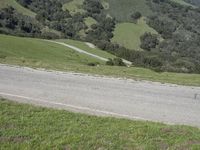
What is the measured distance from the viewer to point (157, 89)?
16.8m

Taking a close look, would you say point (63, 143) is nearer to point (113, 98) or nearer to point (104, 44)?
point (113, 98)

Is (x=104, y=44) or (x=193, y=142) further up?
(x=193, y=142)

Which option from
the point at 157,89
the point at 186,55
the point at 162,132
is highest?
the point at 162,132

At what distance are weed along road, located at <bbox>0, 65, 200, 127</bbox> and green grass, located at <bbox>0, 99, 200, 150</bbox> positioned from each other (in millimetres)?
1466

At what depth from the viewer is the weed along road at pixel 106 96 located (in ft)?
39.7

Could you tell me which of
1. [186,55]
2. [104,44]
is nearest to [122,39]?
[186,55]

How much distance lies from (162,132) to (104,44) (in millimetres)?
137698

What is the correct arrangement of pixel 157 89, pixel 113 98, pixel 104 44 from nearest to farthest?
pixel 113 98
pixel 157 89
pixel 104 44

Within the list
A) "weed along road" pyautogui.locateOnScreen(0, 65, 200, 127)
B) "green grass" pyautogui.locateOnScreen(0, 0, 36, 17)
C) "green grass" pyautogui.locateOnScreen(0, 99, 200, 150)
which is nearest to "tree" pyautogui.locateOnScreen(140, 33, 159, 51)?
"green grass" pyautogui.locateOnScreen(0, 0, 36, 17)

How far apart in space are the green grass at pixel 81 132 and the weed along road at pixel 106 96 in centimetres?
147

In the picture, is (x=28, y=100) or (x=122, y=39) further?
(x=122, y=39)

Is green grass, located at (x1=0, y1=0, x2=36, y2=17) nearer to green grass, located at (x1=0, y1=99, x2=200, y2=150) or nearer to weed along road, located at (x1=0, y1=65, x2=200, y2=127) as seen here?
weed along road, located at (x1=0, y1=65, x2=200, y2=127)

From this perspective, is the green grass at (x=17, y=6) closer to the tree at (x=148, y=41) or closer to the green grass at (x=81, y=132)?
the tree at (x=148, y=41)

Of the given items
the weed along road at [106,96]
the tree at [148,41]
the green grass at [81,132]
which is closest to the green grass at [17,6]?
the tree at [148,41]
